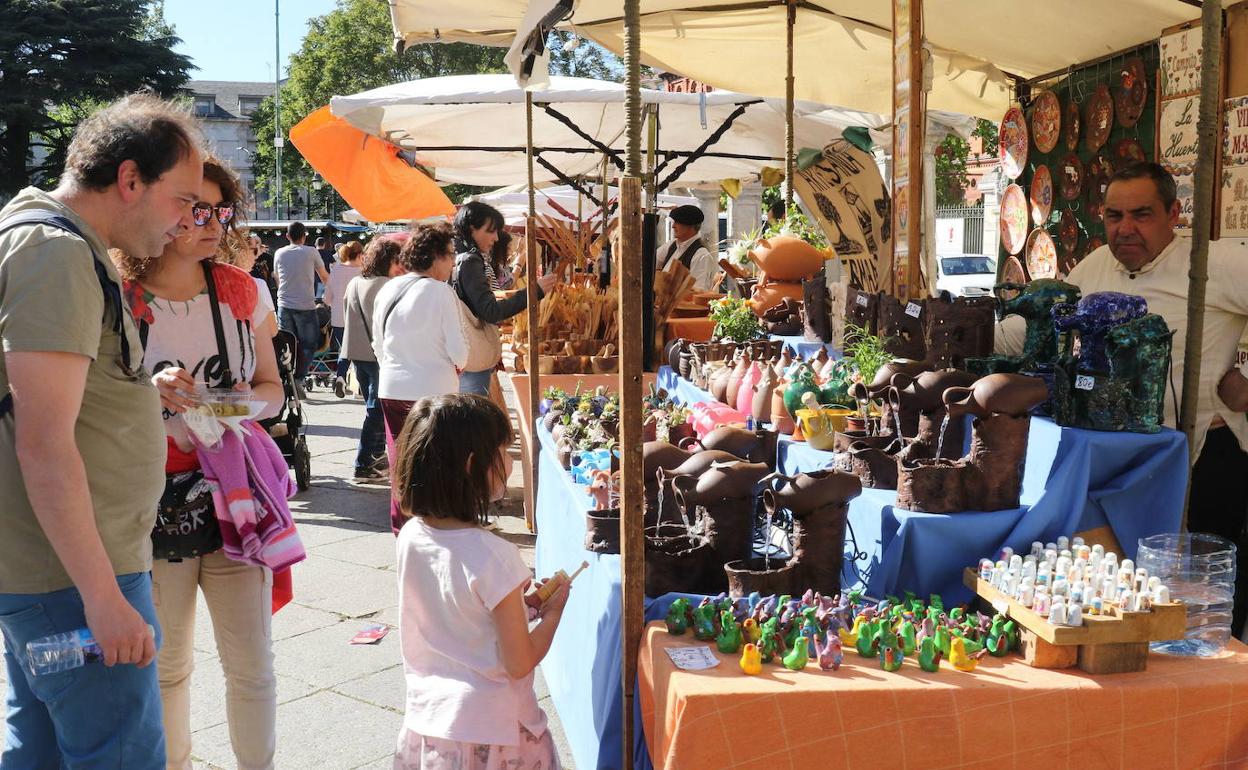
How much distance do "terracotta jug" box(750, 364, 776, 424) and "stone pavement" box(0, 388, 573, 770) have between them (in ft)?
3.97

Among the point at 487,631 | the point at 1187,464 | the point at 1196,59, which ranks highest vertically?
the point at 1196,59

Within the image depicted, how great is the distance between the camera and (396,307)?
15.5 feet

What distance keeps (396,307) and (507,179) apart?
6333 millimetres

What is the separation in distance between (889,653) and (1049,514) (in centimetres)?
64

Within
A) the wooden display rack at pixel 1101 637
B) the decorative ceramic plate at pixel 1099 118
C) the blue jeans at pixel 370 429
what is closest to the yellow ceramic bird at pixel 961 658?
the wooden display rack at pixel 1101 637

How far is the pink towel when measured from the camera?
2342 mm

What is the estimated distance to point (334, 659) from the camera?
391 cm

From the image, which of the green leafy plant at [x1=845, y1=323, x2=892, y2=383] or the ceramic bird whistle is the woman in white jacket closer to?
the green leafy plant at [x1=845, y1=323, x2=892, y2=383]

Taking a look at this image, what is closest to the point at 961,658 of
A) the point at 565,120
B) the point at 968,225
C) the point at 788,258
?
the point at 788,258

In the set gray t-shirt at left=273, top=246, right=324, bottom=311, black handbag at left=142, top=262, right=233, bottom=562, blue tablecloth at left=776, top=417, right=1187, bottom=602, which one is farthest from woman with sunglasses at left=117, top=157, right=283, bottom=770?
gray t-shirt at left=273, top=246, right=324, bottom=311

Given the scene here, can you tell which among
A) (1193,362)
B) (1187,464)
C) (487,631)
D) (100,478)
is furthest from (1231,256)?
(100,478)

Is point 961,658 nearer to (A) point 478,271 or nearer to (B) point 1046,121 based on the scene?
(A) point 478,271

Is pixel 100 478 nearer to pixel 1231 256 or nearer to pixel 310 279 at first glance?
pixel 1231 256

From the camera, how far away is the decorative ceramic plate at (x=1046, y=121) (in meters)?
5.71
